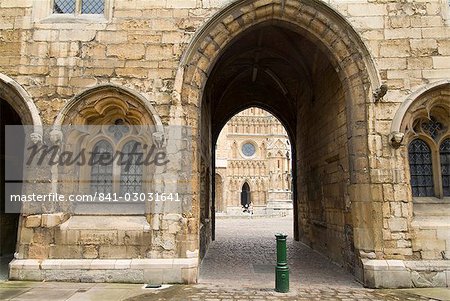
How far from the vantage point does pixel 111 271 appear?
5.57 m

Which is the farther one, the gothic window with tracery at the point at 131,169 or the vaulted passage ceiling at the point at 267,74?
the vaulted passage ceiling at the point at 267,74

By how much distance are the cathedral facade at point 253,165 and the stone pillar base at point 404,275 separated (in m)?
31.2

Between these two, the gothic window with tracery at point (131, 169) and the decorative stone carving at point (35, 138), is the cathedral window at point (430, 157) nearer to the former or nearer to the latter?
the gothic window with tracery at point (131, 169)

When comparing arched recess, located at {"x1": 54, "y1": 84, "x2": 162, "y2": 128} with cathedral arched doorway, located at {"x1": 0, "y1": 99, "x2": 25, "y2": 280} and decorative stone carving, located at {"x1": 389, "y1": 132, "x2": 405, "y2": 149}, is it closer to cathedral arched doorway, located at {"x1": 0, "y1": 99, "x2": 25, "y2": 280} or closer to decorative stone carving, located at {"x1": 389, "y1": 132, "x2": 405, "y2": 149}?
cathedral arched doorway, located at {"x1": 0, "y1": 99, "x2": 25, "y2": 280}


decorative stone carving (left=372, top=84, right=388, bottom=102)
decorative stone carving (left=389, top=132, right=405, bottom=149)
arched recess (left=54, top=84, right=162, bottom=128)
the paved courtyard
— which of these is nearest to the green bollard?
the paved courtyard

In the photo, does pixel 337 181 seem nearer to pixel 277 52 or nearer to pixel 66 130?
pixel 277 52

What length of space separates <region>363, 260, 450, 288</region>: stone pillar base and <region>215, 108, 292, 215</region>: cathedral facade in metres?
31.2

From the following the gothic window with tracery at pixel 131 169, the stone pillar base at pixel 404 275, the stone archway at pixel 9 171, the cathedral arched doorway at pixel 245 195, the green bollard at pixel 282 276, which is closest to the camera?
the green bollard at pixel 282 276

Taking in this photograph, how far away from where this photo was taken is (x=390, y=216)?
5.69 meters

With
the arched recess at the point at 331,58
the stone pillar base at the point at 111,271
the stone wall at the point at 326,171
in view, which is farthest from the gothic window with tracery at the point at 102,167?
the stone wall at the point at 326,171

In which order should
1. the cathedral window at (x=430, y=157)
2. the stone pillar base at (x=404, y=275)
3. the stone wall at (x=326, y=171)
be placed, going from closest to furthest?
the stone pillar base at (x=404, y=275) < the cathedral window at (x=430, y=157) < the stone wall at (x=326, y=171)

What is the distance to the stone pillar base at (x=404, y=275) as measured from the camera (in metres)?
5.45

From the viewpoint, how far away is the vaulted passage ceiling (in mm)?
8531

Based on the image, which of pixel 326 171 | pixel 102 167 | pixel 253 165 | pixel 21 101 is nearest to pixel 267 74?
pixel 326 171
